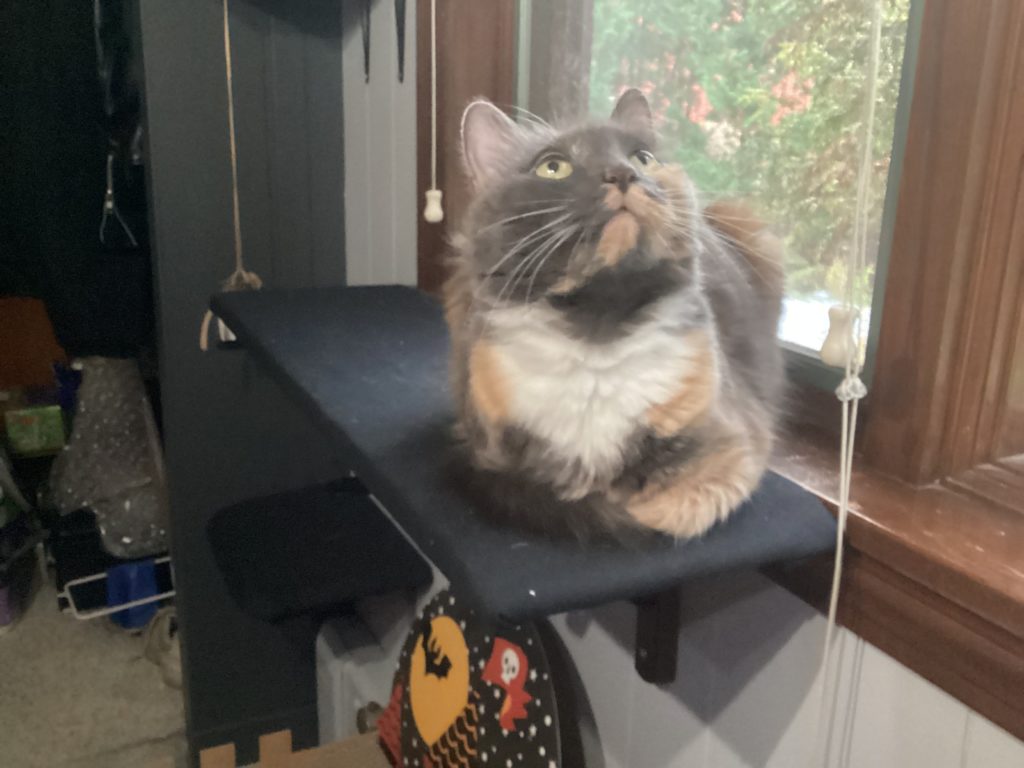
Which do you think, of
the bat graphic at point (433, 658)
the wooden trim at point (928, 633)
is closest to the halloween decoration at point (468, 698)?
the bat graphic at point (433, 658)

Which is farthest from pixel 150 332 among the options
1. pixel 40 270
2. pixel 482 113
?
pixel 482 113

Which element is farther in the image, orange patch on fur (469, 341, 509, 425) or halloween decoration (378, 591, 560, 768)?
halloween decoration (378, 591, 560, 768)

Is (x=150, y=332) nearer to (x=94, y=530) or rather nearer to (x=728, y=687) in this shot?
(x=94, y=530)

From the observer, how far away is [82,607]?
2.08 metres

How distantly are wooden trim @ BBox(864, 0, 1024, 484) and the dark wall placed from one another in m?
1.05

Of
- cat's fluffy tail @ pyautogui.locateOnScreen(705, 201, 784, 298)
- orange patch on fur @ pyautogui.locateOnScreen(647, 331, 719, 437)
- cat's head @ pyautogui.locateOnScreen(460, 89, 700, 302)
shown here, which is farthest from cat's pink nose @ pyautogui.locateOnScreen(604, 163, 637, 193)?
cat's fluffy tail @ pyautogui.locateOnScreen(705, 201, 784, 298)

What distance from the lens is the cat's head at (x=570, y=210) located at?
50cm

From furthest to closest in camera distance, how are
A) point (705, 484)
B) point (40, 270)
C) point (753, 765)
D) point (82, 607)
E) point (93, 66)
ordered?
1. point (82, 607)
2. point (40, 270)
3. point (93, 66)
4. point (753, 765)
5. point (705, 484)

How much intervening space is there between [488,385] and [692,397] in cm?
13

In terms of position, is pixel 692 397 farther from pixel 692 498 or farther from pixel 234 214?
pixel 234 214

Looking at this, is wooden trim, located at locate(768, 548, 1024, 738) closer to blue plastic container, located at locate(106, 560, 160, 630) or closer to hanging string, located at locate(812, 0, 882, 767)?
hanging string, located at locate(812, 0, 882, 767)

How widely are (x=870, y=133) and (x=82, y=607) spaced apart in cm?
209

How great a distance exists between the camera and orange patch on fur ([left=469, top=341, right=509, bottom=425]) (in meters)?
0.55

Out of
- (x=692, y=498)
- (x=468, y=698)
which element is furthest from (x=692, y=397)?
(x=468, y=698)
